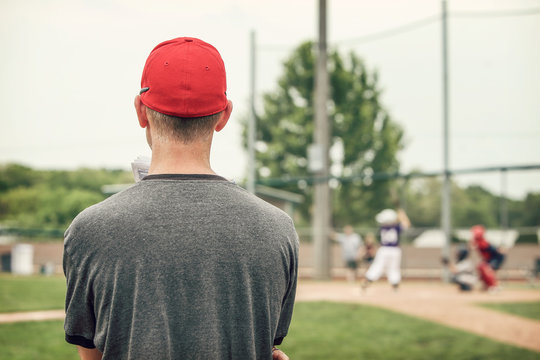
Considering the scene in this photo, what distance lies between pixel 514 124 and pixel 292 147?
54.0 feet

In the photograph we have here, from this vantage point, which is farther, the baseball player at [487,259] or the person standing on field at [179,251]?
the baseball player at [487,259]

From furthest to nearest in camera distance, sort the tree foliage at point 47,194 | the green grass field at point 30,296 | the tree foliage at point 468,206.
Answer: the tree foliage at point 47,194, the tree foliage at point 468,206, the green grass field at point 30,296

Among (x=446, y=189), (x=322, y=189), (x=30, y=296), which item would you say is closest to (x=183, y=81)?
(x=30, y=296)

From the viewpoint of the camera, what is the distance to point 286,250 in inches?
54.4

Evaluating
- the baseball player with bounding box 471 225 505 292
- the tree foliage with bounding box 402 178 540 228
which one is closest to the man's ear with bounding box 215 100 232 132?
the baseball player with bounding box 471 225 505 292

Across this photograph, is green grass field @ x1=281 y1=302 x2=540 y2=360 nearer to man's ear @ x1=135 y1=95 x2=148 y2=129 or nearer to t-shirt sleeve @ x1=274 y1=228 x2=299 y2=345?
t-shirt sleeve @ x1=274 y1=228 x2=299 y2=345

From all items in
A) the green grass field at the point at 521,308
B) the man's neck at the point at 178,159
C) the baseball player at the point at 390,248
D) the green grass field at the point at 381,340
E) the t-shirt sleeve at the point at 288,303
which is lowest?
the green grass field at the point at 521,308

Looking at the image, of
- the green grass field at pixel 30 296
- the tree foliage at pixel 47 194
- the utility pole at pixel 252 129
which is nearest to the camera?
the green grass field at pixel 30 296

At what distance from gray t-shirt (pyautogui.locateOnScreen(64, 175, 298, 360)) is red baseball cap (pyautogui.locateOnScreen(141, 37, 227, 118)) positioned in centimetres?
17

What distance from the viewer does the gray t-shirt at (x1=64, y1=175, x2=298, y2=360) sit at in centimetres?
124

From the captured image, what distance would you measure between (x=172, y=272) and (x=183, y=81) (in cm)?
44

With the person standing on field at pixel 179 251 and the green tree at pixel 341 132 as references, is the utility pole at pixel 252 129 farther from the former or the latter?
the person standing on field at pixel 179 251

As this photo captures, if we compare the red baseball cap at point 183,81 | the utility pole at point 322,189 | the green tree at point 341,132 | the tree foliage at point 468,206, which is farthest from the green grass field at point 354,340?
the green tree at point 341,132

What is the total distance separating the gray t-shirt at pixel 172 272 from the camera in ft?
4.05
